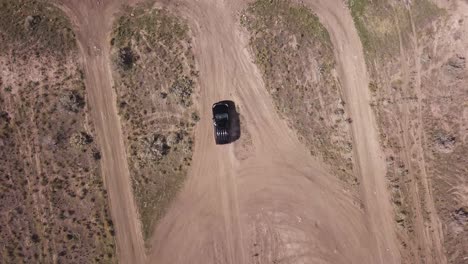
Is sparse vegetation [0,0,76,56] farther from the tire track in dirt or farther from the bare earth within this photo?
the tire track in dirt

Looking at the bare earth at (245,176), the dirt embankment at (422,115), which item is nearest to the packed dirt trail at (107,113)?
the bare earth at (245,176)

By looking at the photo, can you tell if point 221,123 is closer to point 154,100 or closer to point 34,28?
point 154,100

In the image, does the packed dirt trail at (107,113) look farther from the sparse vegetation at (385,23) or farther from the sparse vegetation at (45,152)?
the sparse vegetation at (385,23)

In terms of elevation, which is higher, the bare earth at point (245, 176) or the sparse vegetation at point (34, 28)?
the sparse vegetation at point (34, 28)

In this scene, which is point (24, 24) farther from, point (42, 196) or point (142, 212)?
point (142, 212)

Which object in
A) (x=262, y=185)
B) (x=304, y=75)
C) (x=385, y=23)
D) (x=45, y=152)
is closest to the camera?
(x=45, y=152)

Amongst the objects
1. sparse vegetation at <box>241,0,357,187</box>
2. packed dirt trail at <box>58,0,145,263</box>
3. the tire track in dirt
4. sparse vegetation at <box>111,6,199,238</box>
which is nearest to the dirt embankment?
the tire track in dirt

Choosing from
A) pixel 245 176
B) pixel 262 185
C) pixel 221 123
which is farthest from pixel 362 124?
pixel 221 123
